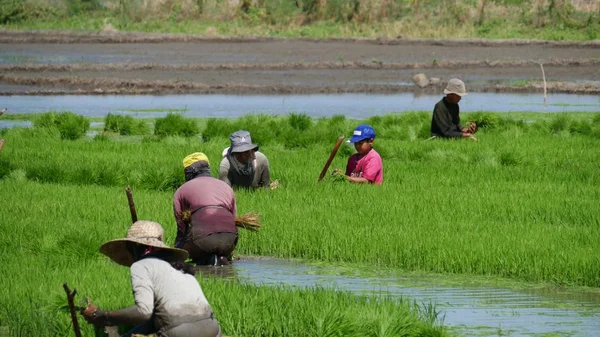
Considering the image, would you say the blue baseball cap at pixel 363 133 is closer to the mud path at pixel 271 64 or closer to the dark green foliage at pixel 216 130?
the dark green foliage at pixel 216 130

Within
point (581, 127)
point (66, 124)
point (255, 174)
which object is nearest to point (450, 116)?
point (581, 127)

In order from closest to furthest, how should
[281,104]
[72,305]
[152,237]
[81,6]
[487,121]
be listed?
[72,305] → [152,237] → [487,121] → [281,104] → [81,6]

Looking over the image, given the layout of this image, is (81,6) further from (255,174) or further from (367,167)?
(255,174)

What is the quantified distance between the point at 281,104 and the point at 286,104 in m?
0.14

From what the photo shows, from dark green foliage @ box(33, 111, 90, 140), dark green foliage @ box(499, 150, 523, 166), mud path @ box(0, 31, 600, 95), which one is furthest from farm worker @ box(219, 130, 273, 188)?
mud path @ box(0, 31, 600, 95)

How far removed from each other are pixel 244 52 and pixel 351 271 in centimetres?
3625

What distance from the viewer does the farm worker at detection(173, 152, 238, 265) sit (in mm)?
9453

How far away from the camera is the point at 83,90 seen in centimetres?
3136

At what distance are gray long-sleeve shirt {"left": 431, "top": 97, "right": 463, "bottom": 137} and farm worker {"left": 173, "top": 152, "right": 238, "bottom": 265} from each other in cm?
714

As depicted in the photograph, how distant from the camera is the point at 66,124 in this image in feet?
62.2

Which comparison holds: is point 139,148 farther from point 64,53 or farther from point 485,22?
point 485,22

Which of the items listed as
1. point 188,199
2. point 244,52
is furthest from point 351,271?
point 244,52

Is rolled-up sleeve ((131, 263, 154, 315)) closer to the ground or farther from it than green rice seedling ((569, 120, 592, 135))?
farther from it

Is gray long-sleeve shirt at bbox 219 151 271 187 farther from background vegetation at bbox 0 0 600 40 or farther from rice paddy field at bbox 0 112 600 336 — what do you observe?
background vegetation at bbox 0 0 600 40
